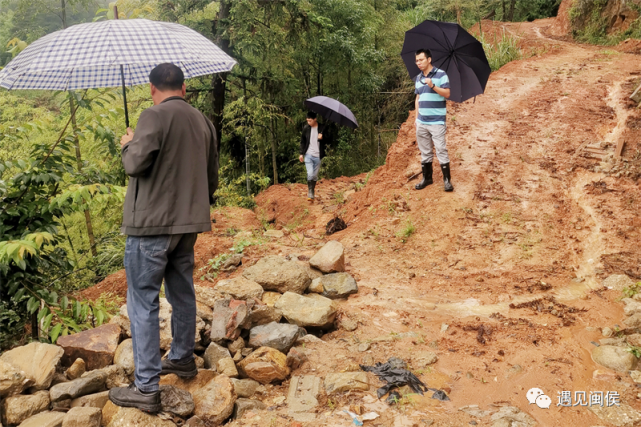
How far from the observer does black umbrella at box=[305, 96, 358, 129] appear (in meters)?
8.62

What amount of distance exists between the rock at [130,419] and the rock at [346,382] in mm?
1124

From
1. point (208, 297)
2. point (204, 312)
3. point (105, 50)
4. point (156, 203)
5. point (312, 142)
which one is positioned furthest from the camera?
point (312, 142)

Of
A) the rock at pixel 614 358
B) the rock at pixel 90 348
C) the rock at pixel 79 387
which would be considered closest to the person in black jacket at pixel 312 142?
the rock at pixel 90 348

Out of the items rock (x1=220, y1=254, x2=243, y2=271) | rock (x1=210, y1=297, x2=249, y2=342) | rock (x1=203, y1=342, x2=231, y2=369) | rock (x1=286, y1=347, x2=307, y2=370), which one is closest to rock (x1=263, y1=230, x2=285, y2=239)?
rock (x1=220, y1=254, x2=243, y2=271)

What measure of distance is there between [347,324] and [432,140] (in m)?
3.60

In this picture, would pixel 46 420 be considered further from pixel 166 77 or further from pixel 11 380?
pixel 166 77

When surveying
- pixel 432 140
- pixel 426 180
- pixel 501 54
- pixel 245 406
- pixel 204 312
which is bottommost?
pixel 245 406

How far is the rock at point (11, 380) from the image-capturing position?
2.90 meters

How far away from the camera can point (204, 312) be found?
4117 millimetres

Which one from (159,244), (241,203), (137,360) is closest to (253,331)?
(137,360)

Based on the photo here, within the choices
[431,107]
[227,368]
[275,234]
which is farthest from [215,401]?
[431,107]

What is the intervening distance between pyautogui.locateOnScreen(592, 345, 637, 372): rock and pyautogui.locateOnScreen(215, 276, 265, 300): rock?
2998 mm

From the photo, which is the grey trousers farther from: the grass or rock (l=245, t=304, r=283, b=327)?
the grass

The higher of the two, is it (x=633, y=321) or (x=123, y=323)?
(x=123, y=323)
